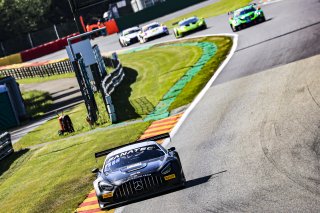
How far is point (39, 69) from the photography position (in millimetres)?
70188

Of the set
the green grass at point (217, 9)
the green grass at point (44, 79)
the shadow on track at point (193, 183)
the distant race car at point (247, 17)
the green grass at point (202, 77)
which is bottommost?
the green grass at point (44, 79)

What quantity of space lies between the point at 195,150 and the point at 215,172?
3191 millimetres

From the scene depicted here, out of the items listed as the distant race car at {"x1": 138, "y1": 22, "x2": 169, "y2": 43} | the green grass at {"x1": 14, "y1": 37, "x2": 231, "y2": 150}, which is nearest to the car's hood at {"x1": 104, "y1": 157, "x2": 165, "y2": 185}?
the green grass at {"x1": 14, "y1": 37, "x2": 231, "y2": 150}

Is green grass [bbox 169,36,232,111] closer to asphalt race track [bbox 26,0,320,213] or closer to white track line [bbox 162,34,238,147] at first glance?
white track line [bbox 162,34,238,147]

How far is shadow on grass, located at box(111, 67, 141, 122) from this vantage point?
31.4 meters

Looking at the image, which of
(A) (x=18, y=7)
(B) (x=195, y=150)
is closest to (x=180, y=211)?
(B) (x=195, y=150)

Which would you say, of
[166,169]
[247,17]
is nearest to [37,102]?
[247,17]

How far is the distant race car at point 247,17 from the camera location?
4572 cm

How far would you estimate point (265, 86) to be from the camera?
2564 cm

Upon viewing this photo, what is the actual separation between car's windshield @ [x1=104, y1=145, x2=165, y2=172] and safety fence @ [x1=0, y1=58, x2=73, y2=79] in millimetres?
48800

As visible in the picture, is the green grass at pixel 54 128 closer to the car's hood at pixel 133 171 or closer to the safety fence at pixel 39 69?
the car's hood at pixel 133 171

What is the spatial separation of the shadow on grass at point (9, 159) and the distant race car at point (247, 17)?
787 inches

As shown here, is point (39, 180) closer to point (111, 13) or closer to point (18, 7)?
point (111, 13)

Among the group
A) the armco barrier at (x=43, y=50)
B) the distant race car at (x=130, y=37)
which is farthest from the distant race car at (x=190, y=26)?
the armco barrier at (x=43, y=50)
